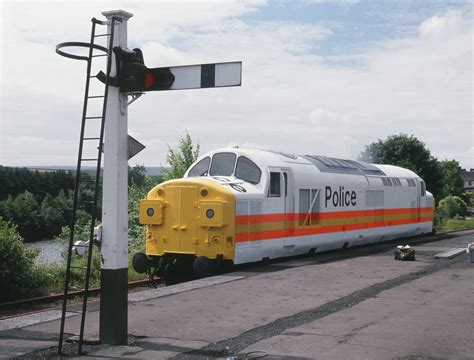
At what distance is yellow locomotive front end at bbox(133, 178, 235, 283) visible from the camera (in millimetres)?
14211

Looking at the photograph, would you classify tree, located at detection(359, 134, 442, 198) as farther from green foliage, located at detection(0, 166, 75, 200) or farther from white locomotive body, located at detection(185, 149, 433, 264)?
white locomotive body, located at detection(185, 149, 433, 264)

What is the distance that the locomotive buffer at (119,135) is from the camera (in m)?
7.43

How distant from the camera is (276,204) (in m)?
16.1

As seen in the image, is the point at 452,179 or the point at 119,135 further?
the point at 452,179

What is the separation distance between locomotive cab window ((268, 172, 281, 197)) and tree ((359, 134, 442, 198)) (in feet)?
132

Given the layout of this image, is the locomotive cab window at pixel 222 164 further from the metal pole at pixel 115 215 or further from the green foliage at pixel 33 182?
the green foliage at pixel 33 182

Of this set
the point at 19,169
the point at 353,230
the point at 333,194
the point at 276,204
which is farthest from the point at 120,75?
the point at 19,169

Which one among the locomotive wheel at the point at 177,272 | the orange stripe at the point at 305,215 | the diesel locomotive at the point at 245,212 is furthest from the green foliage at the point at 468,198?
the locomotive wheel at the point at 177,272

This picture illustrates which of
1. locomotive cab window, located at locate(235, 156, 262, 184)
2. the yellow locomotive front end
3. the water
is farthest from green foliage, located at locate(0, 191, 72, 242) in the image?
the yellow locomotive front end

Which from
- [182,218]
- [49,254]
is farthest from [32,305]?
[49,254]

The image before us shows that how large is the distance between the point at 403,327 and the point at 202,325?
8.51ft

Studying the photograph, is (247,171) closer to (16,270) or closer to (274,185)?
(274,185)

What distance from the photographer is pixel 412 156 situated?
56.4 metres

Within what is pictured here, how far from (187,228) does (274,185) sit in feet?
9.05
